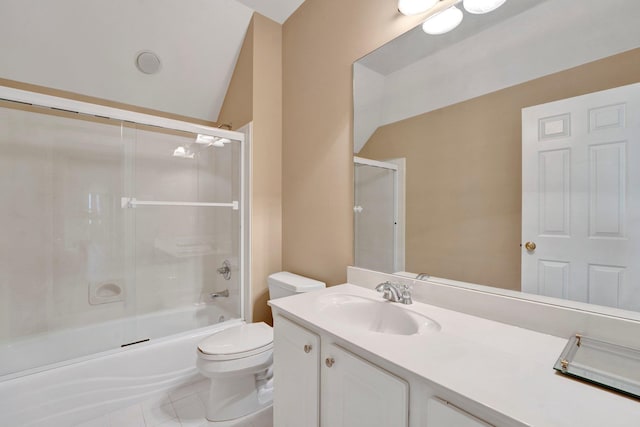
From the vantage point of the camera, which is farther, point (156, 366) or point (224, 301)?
point (224, 301)

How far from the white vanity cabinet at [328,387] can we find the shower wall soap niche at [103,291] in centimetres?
164

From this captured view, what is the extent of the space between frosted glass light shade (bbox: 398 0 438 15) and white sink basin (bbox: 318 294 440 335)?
1.33 metres

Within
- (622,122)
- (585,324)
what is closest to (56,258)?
(585,324)

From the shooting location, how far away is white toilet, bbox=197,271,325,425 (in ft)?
4.69

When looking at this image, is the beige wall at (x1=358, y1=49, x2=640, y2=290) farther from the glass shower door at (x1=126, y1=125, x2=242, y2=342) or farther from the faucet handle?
the glass shower door at (x1=126, y1=125, x2=242, y2=342)

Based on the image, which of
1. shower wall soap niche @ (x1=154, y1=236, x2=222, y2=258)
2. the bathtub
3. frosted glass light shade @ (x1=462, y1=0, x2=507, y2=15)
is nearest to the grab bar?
shower wall soap niche @ (x1=154, y1=236, x2=222, y2=258)

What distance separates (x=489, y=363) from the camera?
685 millimetres

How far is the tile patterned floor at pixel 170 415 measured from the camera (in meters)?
1.50

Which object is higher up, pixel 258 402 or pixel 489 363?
pixel 489 363

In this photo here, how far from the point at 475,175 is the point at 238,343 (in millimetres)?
1480

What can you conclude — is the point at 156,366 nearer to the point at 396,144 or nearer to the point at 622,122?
the point at 396,144

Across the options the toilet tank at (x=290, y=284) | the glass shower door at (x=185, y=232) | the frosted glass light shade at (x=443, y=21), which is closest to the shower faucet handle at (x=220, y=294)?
the glass shower door at (x=185, y=232)

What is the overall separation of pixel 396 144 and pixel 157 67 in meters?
2.03

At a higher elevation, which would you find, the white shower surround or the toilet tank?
the toilet tank
